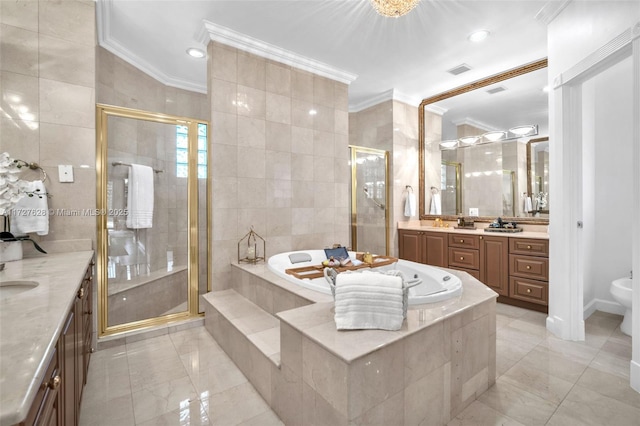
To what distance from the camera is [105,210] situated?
94.0 inches

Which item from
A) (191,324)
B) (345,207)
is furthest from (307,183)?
(191,324)

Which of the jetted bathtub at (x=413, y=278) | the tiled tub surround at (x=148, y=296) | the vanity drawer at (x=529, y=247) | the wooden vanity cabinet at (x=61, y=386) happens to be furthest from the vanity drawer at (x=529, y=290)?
the wooden vanity cabinet at (x=61, y=386)

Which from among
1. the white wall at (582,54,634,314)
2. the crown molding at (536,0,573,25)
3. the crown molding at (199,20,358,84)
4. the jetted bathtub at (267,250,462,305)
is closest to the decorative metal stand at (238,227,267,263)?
the jetted bathtub at (267,250,462,305)

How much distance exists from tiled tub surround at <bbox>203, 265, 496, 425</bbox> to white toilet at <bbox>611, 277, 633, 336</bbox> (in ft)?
4.57

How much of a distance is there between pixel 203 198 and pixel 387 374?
7.53ft

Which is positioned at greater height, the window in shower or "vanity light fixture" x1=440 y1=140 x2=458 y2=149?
"vanity light fixture" x1=440 y1=140 x2=458 y2=149

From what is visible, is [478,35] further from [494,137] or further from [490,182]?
[490,182]

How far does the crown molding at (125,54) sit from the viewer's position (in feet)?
7.84

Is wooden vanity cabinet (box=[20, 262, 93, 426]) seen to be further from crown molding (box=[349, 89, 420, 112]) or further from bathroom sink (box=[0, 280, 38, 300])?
crown molding (box=[349, 89, 420, 112])

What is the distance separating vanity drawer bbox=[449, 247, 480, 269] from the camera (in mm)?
3428

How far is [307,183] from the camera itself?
3424 millimetres

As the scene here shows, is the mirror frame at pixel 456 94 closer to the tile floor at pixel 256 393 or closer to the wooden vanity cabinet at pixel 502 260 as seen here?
→ the wooden vanity cabinet at pixel 502 260

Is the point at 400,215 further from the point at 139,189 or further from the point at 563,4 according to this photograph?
the point at 139,189

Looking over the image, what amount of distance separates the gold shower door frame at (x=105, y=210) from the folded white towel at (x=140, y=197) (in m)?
0.23
